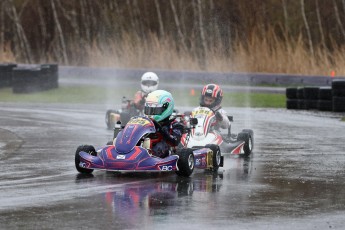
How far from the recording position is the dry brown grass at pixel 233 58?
39.0m

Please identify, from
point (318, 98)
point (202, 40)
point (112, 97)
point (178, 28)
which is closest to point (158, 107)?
point (318, 98)

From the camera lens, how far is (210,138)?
55.8 ft

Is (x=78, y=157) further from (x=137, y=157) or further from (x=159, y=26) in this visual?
(x=159, y=26)

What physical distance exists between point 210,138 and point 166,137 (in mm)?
2126

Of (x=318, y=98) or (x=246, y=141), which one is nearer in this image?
(x=246, y=141)

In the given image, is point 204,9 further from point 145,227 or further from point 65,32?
point 145,227

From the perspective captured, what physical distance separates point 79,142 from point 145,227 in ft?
30.6

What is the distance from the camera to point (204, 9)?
170 ft

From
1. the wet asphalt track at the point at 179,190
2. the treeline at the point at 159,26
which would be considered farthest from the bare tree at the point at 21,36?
the wet asphalt track at the point at 179,190

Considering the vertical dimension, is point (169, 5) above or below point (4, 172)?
above

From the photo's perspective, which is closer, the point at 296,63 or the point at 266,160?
the point at 266,160

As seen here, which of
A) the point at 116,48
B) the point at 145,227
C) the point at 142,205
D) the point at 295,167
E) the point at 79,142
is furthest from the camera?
the point at 116,48

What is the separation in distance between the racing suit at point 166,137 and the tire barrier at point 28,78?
19233 mm

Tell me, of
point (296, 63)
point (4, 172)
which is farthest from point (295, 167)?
point (296, 63)
